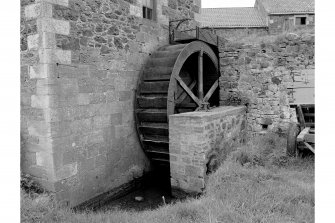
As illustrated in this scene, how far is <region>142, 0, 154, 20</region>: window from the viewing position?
676 cm

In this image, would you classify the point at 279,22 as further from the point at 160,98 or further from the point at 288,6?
the point at 160,98

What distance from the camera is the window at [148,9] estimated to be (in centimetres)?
676

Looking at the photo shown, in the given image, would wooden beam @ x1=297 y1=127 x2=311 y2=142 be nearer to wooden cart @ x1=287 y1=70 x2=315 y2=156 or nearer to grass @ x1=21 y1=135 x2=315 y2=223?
wooden cart @ x1=287 y1=70 x2=315 y2=156

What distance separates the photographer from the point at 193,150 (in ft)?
17.4

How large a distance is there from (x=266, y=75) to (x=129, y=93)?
11.5 feet

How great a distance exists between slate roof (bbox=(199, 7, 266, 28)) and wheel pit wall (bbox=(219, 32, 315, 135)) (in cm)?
1298

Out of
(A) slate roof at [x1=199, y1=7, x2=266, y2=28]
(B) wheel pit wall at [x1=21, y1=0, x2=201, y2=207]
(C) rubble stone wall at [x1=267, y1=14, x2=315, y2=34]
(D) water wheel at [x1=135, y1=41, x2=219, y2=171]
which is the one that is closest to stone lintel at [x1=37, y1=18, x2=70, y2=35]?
(B) wheel pit wall at [x1=21, y1=0, x2=201, y2=207]

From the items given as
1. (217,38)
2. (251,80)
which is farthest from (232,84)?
(217,38)

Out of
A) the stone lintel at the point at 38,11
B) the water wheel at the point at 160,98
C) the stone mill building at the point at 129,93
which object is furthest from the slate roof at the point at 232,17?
the stone lintel at the point at 38,11

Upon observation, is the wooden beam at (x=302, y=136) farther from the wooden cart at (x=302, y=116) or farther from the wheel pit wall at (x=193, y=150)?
the wheel pit wall at (x=193, y=150)

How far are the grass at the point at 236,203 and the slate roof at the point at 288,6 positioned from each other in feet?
57.1

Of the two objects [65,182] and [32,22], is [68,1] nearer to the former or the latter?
[32,22]

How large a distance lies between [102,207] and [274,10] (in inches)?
750

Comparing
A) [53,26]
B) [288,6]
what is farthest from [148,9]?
[288,6]
